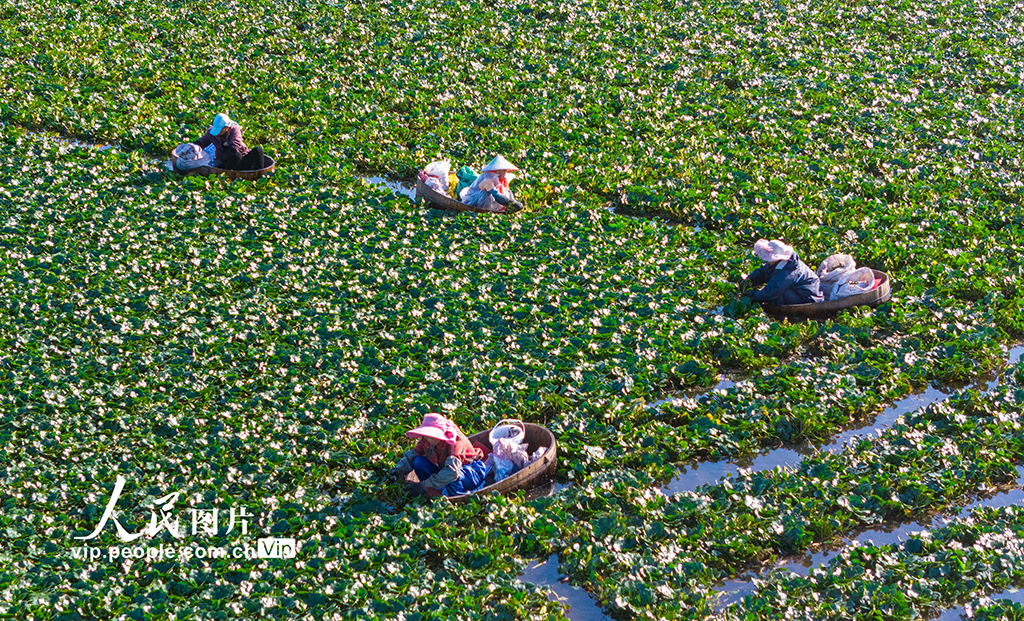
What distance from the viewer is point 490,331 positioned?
9219 mm

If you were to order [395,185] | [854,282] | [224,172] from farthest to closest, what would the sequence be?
[395,185], [224,172], [854,282]

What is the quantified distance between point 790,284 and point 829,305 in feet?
1.44

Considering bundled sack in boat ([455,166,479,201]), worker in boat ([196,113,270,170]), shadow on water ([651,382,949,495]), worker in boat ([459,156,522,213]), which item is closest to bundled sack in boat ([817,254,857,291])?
shadow on water ([651,382,949,495])

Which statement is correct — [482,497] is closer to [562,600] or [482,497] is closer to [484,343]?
[562,600]

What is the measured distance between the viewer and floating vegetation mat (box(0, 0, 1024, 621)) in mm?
6676

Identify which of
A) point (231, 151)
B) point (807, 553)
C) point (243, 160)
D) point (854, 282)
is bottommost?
point (807, 553)

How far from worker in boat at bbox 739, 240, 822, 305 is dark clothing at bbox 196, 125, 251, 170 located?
256 inches

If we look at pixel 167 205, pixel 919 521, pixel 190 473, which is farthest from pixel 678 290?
pixel 167 205

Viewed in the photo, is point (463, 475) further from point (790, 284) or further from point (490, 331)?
point (790, 284)

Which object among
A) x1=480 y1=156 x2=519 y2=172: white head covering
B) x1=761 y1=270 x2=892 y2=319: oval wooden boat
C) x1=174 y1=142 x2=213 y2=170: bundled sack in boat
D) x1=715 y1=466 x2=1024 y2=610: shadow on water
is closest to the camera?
x1=715 y1=466 x2=1024 y2=610: shadow on water

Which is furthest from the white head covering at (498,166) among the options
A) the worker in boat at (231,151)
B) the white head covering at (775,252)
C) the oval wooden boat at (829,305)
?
the oval wooden boat at (829,305)

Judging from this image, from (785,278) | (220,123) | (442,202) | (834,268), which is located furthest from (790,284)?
(220,123)

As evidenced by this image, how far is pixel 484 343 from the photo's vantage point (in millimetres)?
9062

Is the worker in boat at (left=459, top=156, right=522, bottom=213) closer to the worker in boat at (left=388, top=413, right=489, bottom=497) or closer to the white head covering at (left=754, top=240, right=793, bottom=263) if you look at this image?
the white head covering at (left=754, top=240, right=793, bottom=263)
